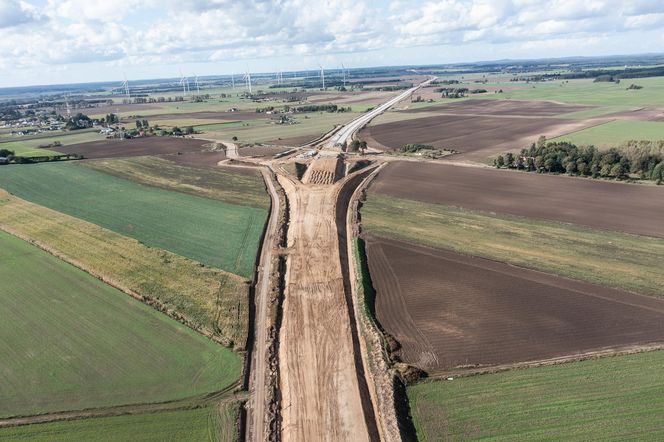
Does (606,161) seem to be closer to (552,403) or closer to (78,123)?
(552,403)

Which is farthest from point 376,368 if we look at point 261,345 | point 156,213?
point 156,213

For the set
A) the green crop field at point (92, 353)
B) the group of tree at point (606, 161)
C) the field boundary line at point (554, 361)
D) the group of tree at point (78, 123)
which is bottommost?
the field boundary line at point (554, 361)

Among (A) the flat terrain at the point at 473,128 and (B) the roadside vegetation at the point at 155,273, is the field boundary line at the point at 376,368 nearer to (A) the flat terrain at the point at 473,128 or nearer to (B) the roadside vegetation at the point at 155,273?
(B) the roadside vegetation at the point at 155,273

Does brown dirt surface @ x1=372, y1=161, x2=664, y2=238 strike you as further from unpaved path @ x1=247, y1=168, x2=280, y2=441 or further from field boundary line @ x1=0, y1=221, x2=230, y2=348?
field boundary line @ x1=0, y1=221, x2=230, y2=348

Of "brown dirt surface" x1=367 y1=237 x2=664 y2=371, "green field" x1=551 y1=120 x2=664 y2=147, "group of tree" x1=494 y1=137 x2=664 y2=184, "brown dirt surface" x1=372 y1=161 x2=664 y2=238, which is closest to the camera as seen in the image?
"brown dirt surface" x1=367 y1=237 x2=664 y2=371

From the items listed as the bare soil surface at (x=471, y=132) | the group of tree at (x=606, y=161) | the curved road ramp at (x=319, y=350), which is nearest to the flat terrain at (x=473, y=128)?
the bare soil surface at (x=471, y=132)

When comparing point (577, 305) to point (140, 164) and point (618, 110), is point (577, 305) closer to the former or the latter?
point (140, 164)

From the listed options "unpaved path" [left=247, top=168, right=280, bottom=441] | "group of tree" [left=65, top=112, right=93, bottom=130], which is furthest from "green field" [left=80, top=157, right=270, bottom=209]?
"group of tree" [left=65, top=112, right=93, bottom=130]
